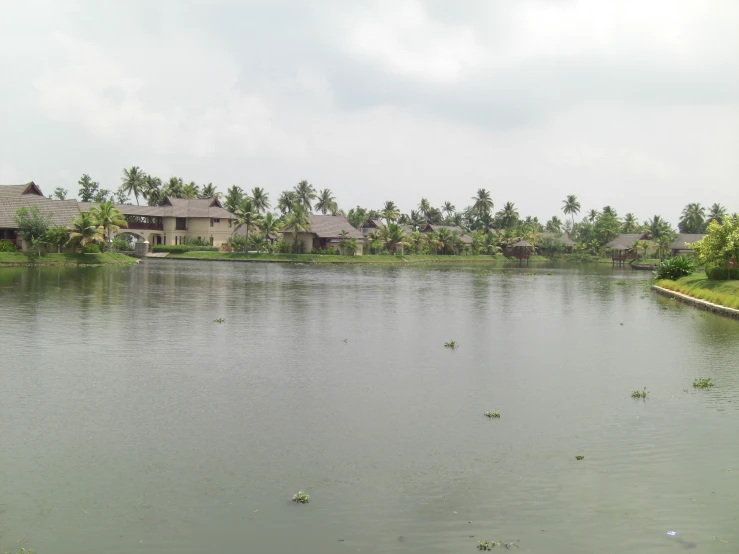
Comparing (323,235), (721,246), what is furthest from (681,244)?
(721,246)

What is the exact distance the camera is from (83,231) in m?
81.2

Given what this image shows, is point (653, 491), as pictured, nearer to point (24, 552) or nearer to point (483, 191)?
point (24, 552)

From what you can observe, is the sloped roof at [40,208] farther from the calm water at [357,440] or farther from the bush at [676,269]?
the bush at [676,269]

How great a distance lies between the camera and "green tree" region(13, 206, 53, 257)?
76688 mm

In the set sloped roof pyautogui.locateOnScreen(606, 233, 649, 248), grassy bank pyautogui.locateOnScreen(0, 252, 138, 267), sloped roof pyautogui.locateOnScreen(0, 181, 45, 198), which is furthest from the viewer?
sloped roof pyautogui.locateOnScreen(606, 233, 649, 248)

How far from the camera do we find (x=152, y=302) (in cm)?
3872

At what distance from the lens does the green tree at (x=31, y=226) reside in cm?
7669

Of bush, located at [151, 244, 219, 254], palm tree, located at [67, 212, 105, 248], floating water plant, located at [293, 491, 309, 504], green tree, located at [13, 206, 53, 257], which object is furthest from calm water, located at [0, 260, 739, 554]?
bush, located at [151, 244, 219, 254]

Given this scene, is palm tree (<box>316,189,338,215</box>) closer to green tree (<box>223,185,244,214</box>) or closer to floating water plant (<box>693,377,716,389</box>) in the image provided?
green tree (<box>223,185,244,214</box>)

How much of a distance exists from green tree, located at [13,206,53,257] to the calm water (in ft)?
171

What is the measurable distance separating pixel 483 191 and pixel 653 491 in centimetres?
16863

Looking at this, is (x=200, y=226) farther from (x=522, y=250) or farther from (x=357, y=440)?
(x=357, y=440)

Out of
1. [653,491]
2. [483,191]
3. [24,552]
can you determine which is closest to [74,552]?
[24,552]

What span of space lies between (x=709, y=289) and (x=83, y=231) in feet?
223
